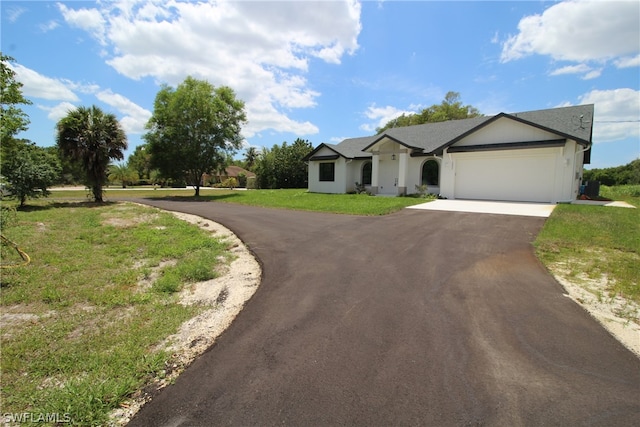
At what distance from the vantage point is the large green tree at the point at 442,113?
124 ft

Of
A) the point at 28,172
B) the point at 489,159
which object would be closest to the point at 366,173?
the point at 489,159

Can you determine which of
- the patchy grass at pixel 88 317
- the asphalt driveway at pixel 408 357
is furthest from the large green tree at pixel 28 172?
the asphalt driveway at pixel 408 357

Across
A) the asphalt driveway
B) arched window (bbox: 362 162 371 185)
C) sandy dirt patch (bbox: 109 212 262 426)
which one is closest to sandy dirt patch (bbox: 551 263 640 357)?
the asphalt driveway

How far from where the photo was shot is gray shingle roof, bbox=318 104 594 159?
15.8 metres

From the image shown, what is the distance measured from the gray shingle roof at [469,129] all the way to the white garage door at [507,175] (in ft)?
4.81

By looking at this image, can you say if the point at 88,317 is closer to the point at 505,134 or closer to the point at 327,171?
the point at 505,134

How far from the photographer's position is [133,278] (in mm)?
5320

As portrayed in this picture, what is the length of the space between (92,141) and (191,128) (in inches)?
375

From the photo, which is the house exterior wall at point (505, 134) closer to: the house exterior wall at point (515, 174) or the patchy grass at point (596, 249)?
the house exterior wall at point (515, 174)

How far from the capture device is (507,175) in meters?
16.8

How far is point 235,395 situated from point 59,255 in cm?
653

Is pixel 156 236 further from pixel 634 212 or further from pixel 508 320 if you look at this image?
pixel 634 212

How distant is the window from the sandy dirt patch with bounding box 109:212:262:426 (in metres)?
18.5

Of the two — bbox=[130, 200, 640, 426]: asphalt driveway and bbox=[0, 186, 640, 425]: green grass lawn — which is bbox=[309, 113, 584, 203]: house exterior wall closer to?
bbox=[0, 186, 640, 425]: green grass lawn
